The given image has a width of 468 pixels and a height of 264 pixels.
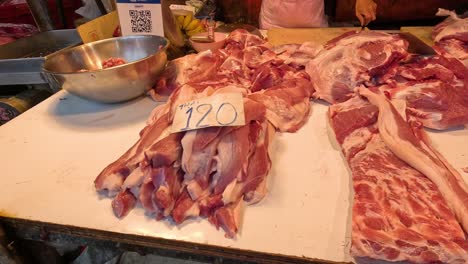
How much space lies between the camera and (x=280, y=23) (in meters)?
2.85

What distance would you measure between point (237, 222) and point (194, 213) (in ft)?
0.48

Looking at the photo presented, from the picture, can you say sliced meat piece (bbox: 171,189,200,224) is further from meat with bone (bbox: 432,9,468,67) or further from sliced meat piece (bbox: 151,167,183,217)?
meat with bone (bbox: 432,9,468,67)

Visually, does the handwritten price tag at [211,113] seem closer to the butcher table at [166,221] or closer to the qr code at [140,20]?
the butcher table at [166,221]

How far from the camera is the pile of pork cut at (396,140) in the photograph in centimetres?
84

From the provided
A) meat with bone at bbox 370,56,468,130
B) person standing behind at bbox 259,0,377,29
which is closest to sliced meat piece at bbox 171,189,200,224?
meat with bone at bbox 370,56,468,130

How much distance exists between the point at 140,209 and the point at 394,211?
2.71ft

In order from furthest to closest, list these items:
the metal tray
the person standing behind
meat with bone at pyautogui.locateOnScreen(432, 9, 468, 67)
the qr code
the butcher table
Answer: the person standing behind < the metal tray < meat with bone at pyautogui.locateOnScreen(432, 9, 468, 67) < the qr code < the butcher table

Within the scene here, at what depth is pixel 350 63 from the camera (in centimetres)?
166

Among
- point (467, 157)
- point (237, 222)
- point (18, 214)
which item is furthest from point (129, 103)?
point (467, 157)

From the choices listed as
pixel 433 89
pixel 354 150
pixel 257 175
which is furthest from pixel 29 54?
pixel 433 89

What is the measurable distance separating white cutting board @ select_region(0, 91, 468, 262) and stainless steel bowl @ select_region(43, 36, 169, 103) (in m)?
0.13

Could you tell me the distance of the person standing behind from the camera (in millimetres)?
2631

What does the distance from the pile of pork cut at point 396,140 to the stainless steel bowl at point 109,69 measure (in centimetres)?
93

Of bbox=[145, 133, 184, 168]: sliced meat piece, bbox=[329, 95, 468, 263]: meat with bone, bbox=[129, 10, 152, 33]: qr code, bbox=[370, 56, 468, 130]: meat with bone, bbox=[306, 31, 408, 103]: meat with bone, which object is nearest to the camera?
bbox=[329, 95, 468, 263]: meat with bone
